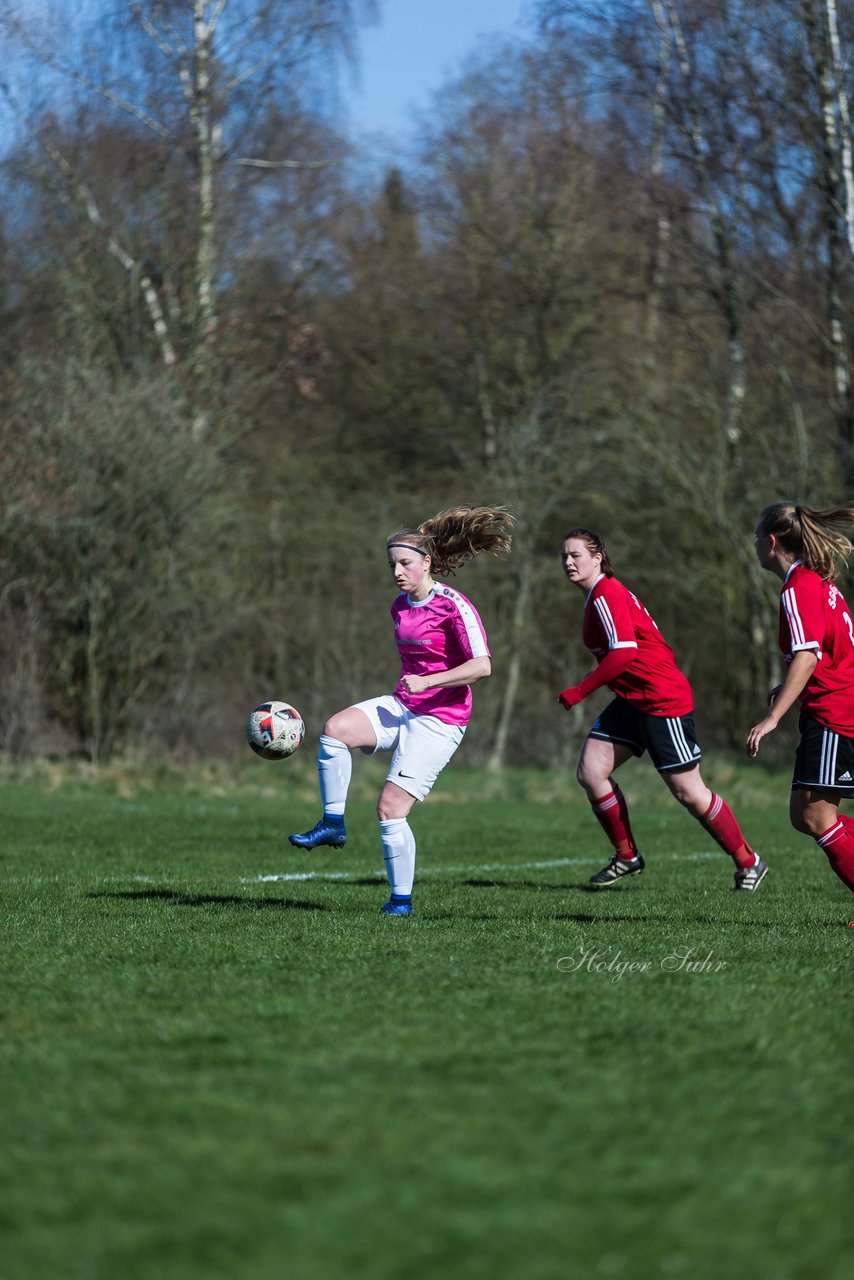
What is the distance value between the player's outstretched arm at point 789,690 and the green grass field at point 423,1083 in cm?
84

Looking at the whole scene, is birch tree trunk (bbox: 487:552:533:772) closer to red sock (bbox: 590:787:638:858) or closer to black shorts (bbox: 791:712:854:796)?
red sock (bbox: 590:787:638:858)

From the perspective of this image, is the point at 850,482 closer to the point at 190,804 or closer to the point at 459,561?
the point at 190,804

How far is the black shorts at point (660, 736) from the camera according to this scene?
822 cm

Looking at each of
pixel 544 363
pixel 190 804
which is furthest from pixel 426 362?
pixel 190 804

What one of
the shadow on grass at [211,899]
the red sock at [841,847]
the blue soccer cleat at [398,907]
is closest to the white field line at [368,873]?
the shadow on grass at [211,899]

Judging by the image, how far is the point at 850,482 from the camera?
19.1 metres

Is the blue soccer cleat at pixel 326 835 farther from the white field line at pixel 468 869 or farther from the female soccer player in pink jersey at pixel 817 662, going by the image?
the female soccer player in pink jersey at pixel 817 662

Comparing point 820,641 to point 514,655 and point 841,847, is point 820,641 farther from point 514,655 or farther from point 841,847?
point 514,655

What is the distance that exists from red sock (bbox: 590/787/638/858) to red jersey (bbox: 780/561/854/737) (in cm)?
199

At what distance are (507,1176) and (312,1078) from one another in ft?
2.90

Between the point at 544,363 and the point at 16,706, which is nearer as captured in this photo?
the point at 16,706

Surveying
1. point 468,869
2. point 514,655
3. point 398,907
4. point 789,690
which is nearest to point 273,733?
point 398,907

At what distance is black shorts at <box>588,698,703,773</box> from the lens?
8219 mm

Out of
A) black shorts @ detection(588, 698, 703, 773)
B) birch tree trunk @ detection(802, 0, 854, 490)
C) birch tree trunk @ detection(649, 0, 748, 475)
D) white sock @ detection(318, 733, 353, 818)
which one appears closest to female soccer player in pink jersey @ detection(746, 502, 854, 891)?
black shorts @ detection(588, 698, 703, 773)
